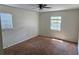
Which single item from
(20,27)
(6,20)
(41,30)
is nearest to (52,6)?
(41,30)

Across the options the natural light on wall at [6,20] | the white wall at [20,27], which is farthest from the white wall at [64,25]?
the natural light on wall at [6,20]

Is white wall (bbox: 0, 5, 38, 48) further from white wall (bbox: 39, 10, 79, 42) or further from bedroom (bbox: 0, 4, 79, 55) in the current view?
white wall (bbox: 39, 10, 79, 42)

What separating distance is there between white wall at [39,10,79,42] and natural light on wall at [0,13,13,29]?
0.50 m

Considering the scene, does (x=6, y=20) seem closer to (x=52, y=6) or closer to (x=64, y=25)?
(x=52, y=6)

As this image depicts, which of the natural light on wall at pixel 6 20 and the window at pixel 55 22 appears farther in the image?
the window at pixel 55 22

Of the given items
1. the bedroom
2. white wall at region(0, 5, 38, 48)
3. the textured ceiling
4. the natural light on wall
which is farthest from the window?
the natural light on wall

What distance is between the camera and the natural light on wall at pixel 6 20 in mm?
1304

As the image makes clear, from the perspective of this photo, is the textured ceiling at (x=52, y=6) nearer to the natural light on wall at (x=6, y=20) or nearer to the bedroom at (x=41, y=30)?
the bedroom at (x=41, y=30)

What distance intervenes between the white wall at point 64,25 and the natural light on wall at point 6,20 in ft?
Answer: 1.63

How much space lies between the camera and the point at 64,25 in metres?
1.43

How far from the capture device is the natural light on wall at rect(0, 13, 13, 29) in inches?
51.3
